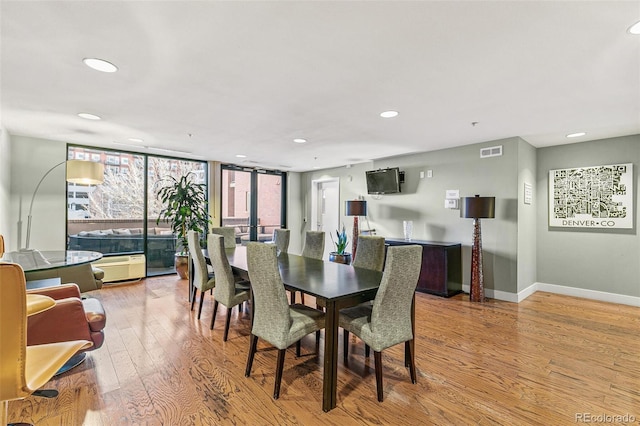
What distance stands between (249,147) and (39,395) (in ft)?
12.7

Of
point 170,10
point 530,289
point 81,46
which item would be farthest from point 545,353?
point 81,46

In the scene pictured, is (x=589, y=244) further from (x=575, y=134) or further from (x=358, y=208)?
(x=358, y=208)

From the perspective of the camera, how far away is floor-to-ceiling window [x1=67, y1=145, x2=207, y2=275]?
5.17 meters

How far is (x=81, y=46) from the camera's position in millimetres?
1971

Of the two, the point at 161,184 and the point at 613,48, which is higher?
the point at 613,48

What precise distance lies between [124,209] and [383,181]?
4.83 meters

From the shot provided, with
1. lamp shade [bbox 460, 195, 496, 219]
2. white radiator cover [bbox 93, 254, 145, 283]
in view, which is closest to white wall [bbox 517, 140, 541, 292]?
lamp shade [bbox 460, 195, 496, 219]

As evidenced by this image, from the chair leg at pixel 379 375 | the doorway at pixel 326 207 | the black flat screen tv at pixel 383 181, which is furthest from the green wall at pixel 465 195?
the chair leg at pixel 379 375

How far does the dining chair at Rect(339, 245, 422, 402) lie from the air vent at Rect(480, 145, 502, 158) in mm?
3125

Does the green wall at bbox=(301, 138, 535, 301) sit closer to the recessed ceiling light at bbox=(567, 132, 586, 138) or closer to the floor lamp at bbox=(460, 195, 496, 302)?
the floor lamp at bbox=(460, 195, 496, 302)

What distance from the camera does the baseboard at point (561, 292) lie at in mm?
4250

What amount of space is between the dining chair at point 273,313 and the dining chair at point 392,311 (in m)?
0.38

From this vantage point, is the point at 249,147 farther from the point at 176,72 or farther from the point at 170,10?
the point at 170,10

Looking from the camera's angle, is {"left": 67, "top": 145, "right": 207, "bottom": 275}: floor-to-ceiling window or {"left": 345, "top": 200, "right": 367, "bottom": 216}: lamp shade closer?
{"left": 67, "top": 145, "right": 207, "bottom": 275}: floor-to-ceiling window
